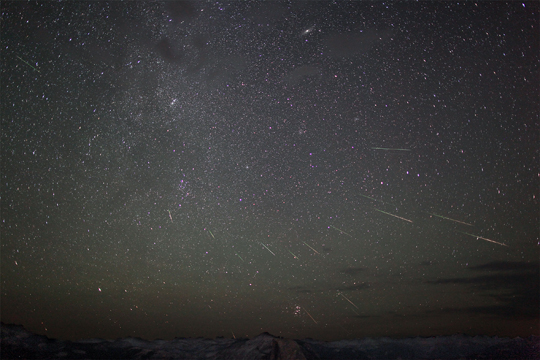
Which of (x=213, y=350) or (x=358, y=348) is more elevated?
(x=213, y=350)

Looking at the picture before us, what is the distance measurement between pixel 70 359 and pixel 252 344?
26.0 m

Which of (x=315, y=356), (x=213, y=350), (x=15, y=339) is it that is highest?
(x=15, y=339)

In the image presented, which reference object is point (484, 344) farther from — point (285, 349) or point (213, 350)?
point (213, 350)

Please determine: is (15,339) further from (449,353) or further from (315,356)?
(449,353)

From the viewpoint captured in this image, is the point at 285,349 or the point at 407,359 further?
the point at 407,359

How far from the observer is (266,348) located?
45438 millimetres

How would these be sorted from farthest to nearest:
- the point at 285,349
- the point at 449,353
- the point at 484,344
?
1. the point at 484,344
2. the point at 449,353
3. the point at 285,349

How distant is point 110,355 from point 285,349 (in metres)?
26.9

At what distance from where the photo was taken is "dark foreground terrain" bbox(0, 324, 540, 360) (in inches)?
1687

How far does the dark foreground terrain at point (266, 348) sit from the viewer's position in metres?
42.8

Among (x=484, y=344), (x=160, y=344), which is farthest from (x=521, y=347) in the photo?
(x=160, y=344)

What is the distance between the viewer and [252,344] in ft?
160

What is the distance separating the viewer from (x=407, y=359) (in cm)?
5019

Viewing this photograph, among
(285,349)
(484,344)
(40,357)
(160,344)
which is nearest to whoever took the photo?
(40,357)
